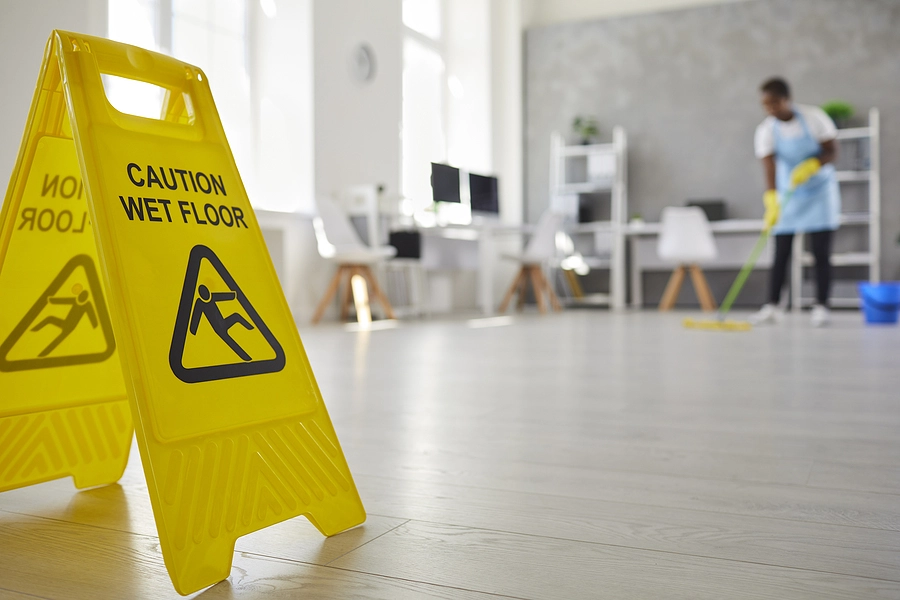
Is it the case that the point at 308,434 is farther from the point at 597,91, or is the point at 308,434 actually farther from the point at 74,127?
the point at 597,91

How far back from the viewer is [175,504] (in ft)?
2.27

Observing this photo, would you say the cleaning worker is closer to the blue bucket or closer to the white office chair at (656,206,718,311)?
the blue bucket

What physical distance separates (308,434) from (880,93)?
6.98m

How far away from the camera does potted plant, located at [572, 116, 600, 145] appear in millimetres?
7332

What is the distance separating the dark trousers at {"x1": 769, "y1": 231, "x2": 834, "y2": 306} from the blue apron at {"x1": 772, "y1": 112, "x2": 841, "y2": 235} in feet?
0.17

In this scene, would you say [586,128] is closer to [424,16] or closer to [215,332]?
[424,16]

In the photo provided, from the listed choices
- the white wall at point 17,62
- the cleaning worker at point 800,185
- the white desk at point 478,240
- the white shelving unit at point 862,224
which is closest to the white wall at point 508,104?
the white desk at point 478,240

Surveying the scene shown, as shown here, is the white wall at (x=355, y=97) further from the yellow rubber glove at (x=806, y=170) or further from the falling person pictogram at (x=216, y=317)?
the falling person pictogram at (x=216, y=317)

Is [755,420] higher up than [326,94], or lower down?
lower down

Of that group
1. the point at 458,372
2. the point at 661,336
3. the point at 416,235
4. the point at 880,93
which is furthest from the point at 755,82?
the point at 458,372

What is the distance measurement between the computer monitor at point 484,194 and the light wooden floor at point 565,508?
438cm

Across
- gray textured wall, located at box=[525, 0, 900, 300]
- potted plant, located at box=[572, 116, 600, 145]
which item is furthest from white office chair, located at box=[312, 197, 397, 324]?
gray textured wall, located at box=[525, 0, 900, 300]

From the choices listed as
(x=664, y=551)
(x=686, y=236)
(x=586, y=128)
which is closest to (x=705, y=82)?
(x=586, y=128)

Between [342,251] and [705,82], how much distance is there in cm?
408
